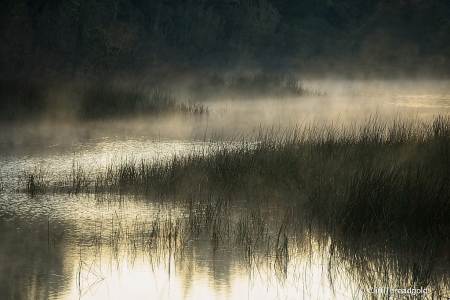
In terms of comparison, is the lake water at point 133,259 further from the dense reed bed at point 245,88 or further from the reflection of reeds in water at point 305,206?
the dense reed bed at point 245,88

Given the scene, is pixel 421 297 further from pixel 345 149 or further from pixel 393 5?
pixel 393 5

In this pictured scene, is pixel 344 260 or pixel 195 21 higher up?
pixel 195 21

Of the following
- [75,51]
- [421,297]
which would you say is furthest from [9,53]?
[421,297]

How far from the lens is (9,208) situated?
5289mm

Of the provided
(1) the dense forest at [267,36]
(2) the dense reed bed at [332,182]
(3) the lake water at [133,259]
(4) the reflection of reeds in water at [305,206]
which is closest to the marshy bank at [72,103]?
(3) the lake water at [133,259]

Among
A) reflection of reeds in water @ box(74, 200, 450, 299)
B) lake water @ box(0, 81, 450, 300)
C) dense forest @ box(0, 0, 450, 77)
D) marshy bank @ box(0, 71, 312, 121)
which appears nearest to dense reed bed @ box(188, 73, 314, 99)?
dense forest @ box(0, 0, 450, 77)

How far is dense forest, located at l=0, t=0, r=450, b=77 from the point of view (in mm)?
20953

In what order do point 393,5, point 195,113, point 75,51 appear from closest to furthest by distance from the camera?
point 195,113, point 75,51, point 393,5

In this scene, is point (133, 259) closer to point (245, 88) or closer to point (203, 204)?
point (203, 204)

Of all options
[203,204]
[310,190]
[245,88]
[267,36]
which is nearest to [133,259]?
[203,204]

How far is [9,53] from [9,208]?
11468mm

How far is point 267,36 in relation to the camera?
36.6m

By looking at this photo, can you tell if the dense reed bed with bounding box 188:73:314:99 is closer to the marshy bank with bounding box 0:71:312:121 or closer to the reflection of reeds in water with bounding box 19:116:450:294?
the marshy bank with bounding box 0:71:312:121

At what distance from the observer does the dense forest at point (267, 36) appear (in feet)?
68.7
